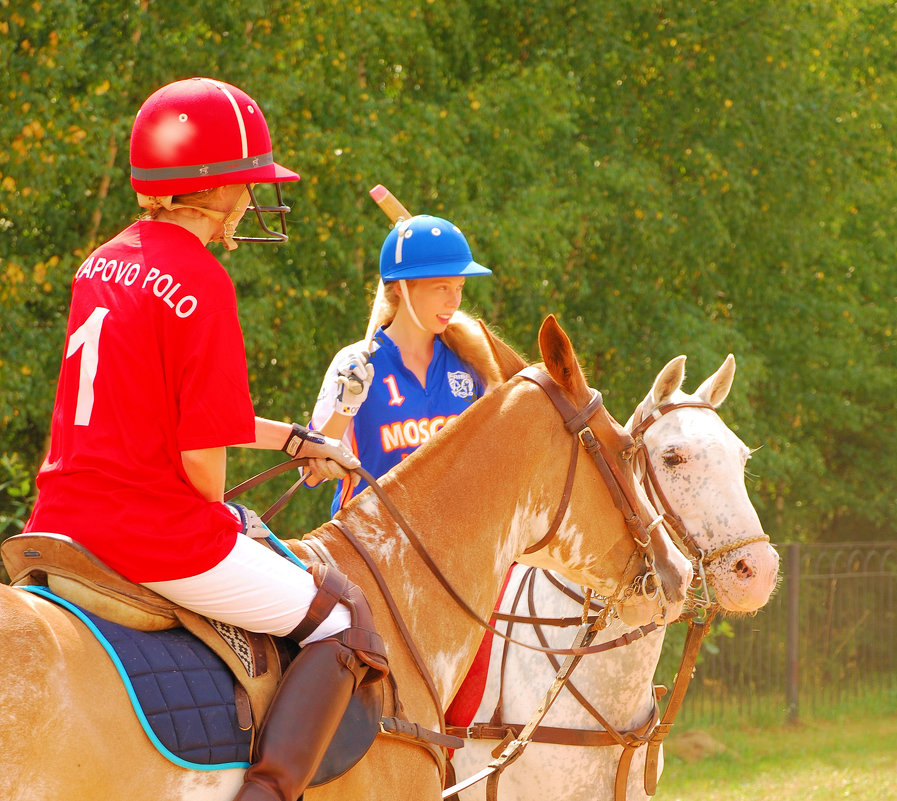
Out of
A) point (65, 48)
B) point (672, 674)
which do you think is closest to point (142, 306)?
point (65, 48)

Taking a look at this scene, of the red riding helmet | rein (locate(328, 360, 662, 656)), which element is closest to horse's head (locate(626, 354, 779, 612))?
rein (locate(328, 360, 662, 656))

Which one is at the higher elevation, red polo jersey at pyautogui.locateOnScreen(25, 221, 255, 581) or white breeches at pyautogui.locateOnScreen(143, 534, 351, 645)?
red polo jersey at pyautogui.locateOnScreen(25, 221, 255, 581)

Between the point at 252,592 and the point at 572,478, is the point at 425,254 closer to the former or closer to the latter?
the point at 572,478

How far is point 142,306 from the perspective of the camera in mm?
2432

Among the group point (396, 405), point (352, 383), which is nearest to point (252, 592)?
point (352, 383)

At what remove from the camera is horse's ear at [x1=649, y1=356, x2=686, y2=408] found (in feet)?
15.1

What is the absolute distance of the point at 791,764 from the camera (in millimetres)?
11781

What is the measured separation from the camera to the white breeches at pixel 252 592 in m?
2.44

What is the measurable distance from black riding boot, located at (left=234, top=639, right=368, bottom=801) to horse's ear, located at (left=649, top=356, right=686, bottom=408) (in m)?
2.34

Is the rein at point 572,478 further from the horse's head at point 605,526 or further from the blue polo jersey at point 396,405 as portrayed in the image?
the blue polo jersey at point 396,405

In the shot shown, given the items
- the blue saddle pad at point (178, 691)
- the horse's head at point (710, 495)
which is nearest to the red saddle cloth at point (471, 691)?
the horse's head at point (710, 495)

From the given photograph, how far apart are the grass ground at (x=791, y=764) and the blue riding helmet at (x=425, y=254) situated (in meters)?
6.91

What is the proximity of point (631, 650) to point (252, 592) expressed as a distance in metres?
2.21

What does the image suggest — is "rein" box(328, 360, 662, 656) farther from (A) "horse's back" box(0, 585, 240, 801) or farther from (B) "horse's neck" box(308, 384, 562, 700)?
(A) "horse's back" box(0, 585, 240, 801)
